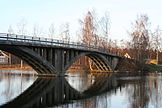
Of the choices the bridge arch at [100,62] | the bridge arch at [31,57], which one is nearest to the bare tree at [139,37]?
the bridge arch at [100,62]

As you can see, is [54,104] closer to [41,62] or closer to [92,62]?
[41,62]

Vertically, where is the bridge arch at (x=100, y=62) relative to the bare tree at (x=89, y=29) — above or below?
below

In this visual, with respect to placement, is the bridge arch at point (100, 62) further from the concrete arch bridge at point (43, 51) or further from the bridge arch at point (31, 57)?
the bridge arch at point (31, 57)

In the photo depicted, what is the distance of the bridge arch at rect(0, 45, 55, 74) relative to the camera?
3517 centimetres

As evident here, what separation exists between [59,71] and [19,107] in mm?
27036

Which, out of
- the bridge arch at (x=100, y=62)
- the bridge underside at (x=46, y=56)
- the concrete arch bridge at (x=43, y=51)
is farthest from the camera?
the bridge arch at (x=100, y=62)

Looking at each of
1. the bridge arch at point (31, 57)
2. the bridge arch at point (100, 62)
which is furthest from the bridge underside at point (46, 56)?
the bridge arch at point (100, 62)

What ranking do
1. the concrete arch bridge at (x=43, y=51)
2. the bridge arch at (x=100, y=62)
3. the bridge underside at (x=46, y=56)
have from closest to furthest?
the concrete arch bridge at (x=43, y=51) < the bridge underside at (x=46, y=56) < the bridge arch at (x=100, y=62)

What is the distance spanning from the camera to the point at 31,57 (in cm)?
3822

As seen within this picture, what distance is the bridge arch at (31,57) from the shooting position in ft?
115

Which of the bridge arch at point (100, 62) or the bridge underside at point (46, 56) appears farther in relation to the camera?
the bridge arch at point (100, 62)

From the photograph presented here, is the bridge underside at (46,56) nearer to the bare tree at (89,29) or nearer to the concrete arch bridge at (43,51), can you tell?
the concrete arch bridge at (43,51)

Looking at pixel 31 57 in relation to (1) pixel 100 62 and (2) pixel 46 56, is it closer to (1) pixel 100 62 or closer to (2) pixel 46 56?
(2) pixel 46 56

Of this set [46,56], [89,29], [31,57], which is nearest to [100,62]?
[89,29]
